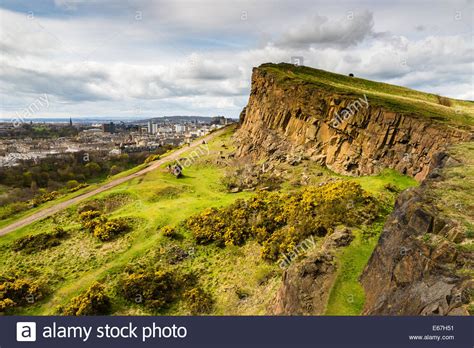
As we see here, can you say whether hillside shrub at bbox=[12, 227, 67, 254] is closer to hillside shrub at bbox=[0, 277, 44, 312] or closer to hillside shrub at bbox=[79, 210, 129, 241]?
hillside shrub at bbox=[79, 210, 129, 241]

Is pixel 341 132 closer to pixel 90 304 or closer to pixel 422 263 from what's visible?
pixel 422 263

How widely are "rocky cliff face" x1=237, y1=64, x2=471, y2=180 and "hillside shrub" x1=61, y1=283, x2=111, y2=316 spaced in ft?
99.8

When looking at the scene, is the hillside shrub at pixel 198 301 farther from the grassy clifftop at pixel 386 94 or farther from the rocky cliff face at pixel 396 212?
the grassy clifftop at pixel 386 94

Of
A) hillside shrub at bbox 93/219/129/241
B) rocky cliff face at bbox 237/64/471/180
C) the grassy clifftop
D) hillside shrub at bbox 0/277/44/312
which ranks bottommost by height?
hillside shrub at bbox 0/277/44/312

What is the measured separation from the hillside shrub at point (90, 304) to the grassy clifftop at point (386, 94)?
35283mm

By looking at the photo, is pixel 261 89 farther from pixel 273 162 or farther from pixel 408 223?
pixel 408 223


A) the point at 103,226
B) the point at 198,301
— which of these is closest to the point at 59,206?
the point at 103,226

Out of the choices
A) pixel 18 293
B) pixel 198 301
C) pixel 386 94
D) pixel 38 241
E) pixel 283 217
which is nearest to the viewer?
pixel 198 301

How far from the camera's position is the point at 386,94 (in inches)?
2042

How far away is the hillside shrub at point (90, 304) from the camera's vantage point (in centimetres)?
2262

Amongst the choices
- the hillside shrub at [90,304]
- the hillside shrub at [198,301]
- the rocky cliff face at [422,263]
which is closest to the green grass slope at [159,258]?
the hillside shrub at [198,301]

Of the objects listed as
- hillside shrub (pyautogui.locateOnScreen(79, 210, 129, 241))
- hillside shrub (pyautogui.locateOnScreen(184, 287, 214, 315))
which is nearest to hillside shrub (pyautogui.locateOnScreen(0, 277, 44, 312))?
hillside shrub (pyautogui.locateOnScreen(79, 210, 129, 241))

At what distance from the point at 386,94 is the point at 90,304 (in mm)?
49614

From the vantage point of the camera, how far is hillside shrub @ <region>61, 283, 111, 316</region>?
22623mm
